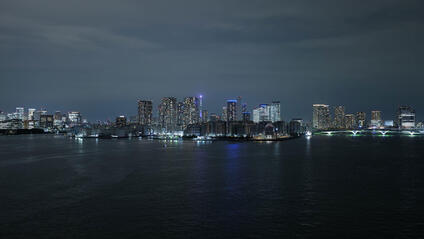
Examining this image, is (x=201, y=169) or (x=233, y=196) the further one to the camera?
(x=201, y=169)

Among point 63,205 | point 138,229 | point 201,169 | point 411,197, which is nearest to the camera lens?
point 138,229

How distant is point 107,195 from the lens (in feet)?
100

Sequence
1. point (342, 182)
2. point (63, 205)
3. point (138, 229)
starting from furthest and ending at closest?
1. point (342, 182)
2. point (63, 205)
3. point (138, 229)

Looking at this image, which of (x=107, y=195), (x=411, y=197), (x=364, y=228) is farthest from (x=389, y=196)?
(x=107, y=195)

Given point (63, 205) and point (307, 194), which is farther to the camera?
point (307, 194)

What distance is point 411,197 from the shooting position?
97.5ft

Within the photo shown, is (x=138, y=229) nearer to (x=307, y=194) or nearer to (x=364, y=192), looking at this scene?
(x=307, y=194)

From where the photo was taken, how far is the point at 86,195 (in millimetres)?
30422

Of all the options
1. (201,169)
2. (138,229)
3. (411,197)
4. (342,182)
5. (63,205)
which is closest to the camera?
(138,229)

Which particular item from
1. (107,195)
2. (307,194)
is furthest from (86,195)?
(307,194)

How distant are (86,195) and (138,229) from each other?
36.9 ft

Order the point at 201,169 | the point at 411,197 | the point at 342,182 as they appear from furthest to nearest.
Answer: the point at 201,169, the point at 342,182, the point at 411,197

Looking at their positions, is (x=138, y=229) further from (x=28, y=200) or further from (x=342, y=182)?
(x=342, y=182)

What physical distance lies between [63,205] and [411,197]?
1035 inches
